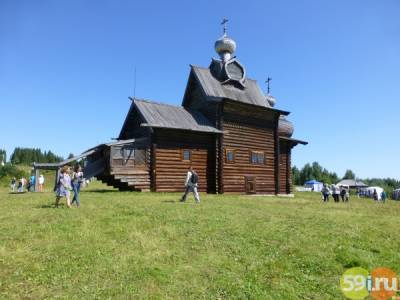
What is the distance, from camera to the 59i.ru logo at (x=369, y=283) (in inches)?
340

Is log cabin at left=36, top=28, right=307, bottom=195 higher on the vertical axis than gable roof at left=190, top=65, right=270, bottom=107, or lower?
lower

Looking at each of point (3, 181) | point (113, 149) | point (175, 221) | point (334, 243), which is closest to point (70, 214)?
point (175, 221)

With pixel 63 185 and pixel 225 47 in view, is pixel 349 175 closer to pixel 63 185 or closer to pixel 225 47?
pixel 225 47

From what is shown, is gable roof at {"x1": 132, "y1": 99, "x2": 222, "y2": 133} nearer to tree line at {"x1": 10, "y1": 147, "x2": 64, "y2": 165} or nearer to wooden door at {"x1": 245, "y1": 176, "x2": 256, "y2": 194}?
wooden door at {"x1": 245, "y1": 176, "x2": 256, "y2": 194}

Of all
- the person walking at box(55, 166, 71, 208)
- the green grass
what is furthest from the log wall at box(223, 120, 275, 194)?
the person walking at box(55, 166, 71, 208)

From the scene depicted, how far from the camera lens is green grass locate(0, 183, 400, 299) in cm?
803

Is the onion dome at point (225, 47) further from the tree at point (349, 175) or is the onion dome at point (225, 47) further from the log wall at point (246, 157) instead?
the tree at point (349, 175)

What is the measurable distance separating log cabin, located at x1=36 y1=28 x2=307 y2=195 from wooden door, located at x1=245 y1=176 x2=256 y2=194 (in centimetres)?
9

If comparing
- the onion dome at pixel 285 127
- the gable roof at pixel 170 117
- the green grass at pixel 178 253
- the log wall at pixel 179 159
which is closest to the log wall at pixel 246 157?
the log wall at pixel 179 159

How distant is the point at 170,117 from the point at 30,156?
6120 inches

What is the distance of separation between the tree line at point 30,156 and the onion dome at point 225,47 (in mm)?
139831

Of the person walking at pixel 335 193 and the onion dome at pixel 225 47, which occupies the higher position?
the onion dome at pixel 225 47

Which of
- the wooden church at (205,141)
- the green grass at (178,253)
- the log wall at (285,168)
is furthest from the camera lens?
the log wall at (285,168)

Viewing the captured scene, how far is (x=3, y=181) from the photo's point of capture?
178 feet
